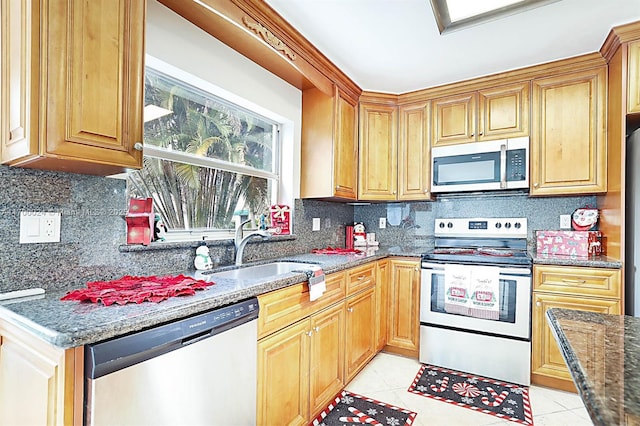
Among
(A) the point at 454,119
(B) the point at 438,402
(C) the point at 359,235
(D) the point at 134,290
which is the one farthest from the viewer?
(C) the point at 359,235

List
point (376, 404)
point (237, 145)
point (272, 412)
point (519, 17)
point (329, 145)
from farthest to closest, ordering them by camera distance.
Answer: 1. point (329, 145)
2. point (237, 145)
3. point (376, 404)
4. point (519, 17)
5. point (272, 412)

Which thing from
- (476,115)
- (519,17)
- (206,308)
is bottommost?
(206,308)

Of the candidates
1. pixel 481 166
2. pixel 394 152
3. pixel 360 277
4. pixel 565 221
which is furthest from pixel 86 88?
pixel 565 221

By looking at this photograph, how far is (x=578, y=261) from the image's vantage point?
7.71 feet

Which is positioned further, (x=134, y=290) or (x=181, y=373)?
(x=134, y=290)

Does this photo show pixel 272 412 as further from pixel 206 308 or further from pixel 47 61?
pixel 47 61

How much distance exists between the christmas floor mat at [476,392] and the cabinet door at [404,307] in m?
0.27

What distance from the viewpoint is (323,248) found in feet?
10.5

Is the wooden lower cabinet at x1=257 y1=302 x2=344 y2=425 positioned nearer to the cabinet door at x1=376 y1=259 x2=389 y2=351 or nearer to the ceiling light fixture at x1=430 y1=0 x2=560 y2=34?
the cabinet door at x1=376 y1=259 x2=389 y2=351

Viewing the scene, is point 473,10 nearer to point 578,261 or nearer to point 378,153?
point 378,153

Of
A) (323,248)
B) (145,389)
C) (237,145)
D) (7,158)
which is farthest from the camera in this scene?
(323,248)

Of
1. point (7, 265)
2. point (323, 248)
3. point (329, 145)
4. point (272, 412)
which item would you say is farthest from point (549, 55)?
point (7, 265)

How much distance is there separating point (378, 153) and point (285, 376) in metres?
2.22

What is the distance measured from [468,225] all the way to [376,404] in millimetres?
1821
